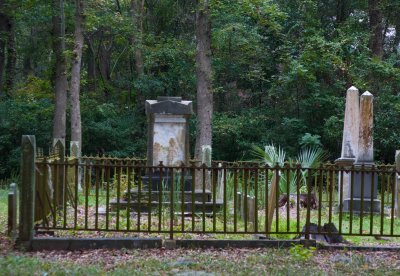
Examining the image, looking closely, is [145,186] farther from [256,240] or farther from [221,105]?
[221,105]

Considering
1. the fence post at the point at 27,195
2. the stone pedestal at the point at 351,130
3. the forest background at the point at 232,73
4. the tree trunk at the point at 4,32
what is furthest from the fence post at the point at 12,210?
the tree trunk at the point at 4,32

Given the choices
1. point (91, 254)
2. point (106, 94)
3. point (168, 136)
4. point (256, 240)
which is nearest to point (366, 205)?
point (168, 136)

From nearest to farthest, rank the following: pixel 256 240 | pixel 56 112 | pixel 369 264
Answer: pixel 369 264 → pixel 256 240 → pixel 56 112

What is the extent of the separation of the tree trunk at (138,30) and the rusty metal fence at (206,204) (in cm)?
1198

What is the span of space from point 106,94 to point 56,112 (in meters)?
7.74

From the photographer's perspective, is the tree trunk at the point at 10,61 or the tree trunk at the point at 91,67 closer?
the tree trunk at the point at 10,61

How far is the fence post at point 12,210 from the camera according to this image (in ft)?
29.9

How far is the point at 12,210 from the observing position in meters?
9.28

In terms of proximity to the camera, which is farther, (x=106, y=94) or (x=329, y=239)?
(x=106, y=94)

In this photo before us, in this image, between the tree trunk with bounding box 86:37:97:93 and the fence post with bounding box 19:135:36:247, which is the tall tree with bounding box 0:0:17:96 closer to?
the tree trunk with bounding box 86:37:97:93

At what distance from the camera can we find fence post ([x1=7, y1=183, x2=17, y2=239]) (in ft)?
29.9

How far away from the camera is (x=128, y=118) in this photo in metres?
30.4

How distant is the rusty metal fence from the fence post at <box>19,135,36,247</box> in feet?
1.54

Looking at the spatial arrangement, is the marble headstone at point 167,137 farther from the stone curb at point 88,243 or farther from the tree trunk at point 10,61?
the tree trunk at point 10,61
